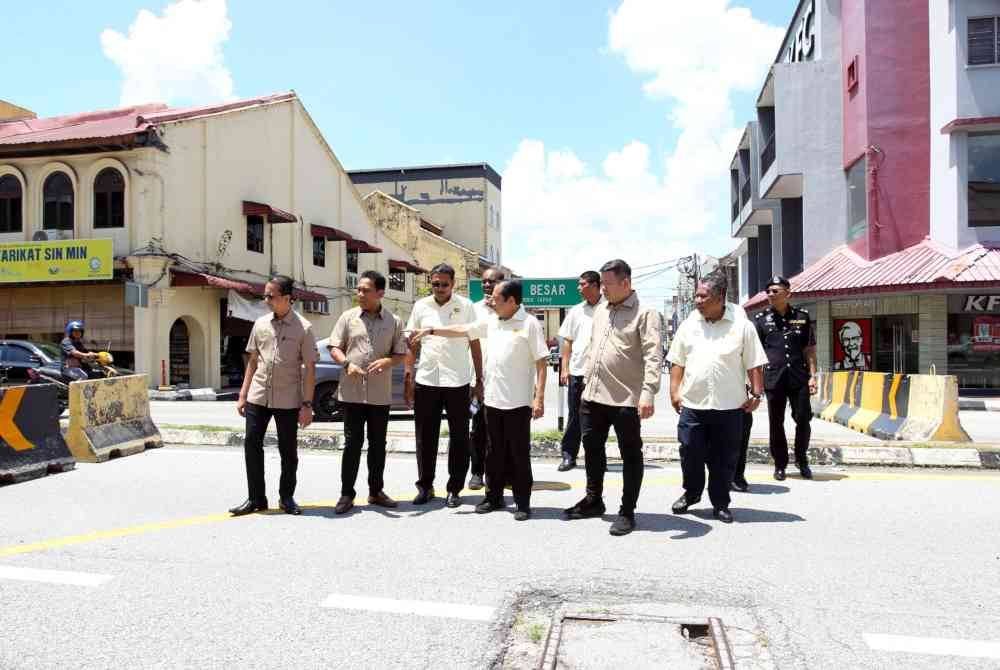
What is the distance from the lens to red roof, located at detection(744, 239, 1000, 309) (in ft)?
60.8

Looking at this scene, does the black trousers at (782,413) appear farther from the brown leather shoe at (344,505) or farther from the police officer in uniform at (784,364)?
the brown leather shoe at (344,505)

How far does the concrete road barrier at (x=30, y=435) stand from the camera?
734 cm

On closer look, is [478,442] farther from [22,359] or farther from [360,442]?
[22,359]

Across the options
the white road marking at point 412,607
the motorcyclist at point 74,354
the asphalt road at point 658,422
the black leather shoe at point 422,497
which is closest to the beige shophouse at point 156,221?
the asphalt road at point 658,422

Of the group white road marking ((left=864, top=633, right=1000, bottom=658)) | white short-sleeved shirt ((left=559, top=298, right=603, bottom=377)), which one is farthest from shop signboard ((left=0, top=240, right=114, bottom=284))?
white road marking ((left=864, top=633, right=1000, bottom=658))

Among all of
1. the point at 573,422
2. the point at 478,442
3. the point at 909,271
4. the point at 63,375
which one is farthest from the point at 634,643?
the point at 909,271

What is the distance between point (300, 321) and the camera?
6.11 m

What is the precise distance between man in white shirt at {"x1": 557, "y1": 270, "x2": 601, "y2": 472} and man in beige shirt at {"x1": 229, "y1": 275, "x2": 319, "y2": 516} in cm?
282

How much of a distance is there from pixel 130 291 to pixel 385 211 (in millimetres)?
24816

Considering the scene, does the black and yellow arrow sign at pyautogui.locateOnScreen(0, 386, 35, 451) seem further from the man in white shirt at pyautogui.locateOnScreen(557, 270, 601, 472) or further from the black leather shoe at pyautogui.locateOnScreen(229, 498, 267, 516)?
the man in white shirt at pyautogui.locateOnScreen(557, 270, 601, 472)

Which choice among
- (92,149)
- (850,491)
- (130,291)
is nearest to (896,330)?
(850,491)

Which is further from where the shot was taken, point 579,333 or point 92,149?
point 92,149

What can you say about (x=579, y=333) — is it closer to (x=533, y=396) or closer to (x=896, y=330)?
(x=533, y=396)

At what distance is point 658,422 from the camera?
44.3 feet
